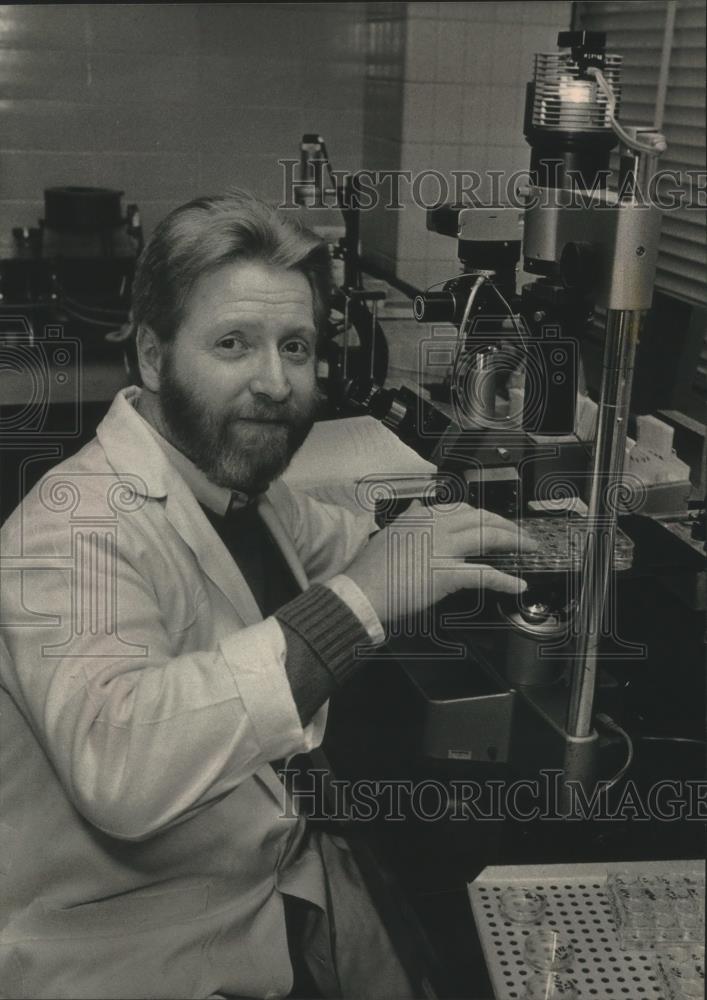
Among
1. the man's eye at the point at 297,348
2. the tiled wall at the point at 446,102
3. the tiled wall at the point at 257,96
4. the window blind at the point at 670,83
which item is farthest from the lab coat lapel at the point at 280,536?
the window blind at the point at 670,83

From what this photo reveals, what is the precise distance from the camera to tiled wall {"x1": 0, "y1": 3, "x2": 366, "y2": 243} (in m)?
1.07

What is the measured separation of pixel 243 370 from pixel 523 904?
53 cm

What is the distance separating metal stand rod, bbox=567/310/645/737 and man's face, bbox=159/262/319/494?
11.0 inches

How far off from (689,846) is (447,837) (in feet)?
0.76

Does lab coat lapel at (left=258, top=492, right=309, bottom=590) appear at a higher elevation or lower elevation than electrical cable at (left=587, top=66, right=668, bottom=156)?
lower

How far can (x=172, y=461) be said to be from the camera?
1021mm

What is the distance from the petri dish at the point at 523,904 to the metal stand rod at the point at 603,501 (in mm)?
155

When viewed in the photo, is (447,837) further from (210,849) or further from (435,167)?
(435,167)

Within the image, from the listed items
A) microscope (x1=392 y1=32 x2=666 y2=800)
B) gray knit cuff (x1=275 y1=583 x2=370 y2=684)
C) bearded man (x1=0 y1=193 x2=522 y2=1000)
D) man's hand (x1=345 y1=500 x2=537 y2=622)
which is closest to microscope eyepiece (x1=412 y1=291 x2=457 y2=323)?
microscope (x1=392 y1=32 x2=666 y2=800)

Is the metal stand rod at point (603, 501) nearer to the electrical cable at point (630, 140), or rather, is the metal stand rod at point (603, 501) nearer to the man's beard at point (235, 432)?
the electrical cable at point (630, 140)

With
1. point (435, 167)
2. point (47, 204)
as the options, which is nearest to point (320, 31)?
point (435, 167)

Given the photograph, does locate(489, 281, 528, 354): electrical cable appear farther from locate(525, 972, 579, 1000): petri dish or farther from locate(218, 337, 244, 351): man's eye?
locate(525, 972, 579, 1000): petri dish

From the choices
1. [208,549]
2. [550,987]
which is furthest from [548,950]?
[208,549]

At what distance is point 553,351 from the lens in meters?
1.03
